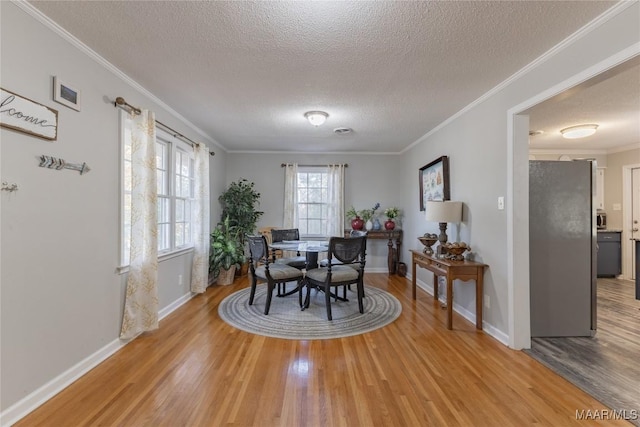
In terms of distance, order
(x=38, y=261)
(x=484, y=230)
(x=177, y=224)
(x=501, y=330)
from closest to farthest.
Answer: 1. (x=38, y=261)
2. (x=501, y=330)
3. (x=484, y=230)
4. (x=177, y=224)

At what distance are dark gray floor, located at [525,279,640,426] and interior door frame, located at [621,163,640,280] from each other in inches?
98.2

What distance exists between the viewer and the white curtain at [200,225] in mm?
4059

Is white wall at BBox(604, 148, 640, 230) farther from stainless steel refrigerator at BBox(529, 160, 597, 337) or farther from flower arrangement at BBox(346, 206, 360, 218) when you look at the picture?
flower arrangement at BBox(346, 206, 360, 218)

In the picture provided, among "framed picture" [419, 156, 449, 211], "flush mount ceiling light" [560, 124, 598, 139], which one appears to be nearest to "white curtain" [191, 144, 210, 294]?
"framed picture" [419, 156, 449, 211]

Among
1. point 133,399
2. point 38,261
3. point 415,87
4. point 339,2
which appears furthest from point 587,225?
point 38,261

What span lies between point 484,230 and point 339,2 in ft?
8.23

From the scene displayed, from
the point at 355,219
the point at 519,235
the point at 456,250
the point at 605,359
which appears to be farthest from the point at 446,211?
the point at 355,219

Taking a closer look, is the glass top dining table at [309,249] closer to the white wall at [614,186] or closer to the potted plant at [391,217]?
the potted plant at [391,217]

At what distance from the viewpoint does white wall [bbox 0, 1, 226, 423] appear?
1651 millimetres

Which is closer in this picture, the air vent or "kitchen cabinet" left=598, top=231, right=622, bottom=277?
the air vent

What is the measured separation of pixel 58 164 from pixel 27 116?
328 millimetres

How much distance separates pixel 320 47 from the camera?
210cm

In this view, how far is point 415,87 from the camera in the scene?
109 inches

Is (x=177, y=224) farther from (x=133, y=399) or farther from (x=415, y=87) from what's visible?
(x=415, y=87)
